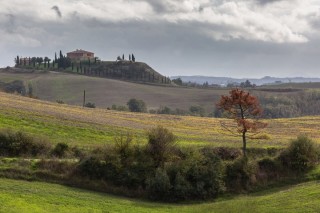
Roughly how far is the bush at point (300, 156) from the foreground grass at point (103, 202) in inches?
394

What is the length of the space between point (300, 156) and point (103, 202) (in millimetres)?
26066

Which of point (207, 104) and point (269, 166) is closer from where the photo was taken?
point (269, 166)

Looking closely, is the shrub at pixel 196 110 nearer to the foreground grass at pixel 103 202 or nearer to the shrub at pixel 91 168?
the shrub at pixel 91 168

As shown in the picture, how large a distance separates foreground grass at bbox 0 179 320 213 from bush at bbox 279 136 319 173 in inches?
394

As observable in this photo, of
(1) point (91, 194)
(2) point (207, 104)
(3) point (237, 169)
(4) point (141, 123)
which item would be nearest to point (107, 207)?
A: (1) point (91, 194)

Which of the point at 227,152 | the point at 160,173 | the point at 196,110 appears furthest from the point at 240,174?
the point at 196,110

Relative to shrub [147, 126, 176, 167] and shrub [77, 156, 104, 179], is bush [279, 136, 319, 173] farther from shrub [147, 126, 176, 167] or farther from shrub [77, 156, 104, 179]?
shrub [77, 156, 104, 179]

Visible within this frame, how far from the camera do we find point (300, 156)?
178 ft

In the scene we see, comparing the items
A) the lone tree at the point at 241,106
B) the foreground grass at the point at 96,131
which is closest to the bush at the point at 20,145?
the foreground grass at the point at 96,131

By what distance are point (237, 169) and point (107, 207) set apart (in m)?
18.8

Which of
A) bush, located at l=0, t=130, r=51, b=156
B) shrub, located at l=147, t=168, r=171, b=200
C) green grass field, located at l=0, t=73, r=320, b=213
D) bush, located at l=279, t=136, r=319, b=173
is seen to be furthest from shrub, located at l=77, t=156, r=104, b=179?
bush, located at l=279, t=136, r=319, b=173

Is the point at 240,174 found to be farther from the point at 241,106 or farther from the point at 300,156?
the point at 241,106

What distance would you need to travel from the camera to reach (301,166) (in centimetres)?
5453

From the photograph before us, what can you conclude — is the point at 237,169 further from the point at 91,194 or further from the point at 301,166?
the point at 91,194
